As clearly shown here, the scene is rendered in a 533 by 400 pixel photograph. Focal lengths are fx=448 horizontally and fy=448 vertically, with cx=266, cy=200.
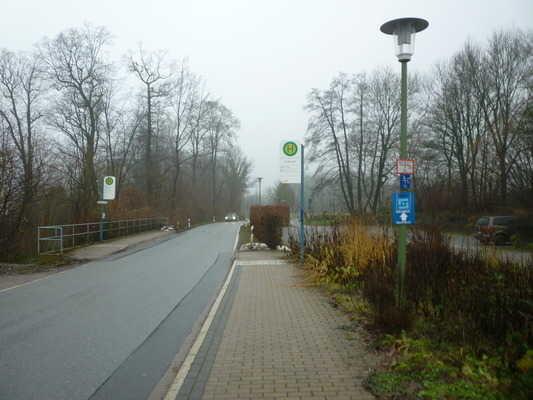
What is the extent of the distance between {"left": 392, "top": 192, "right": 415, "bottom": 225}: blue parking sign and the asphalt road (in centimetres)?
366

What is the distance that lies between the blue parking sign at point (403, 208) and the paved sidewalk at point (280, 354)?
1.79 metres

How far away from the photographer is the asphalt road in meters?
4.61

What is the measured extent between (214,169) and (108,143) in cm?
2952

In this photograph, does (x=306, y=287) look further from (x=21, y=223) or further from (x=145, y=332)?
(x=21, y=223)

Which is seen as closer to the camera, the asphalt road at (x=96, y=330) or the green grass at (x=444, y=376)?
the green grass at (x=444, y=376)

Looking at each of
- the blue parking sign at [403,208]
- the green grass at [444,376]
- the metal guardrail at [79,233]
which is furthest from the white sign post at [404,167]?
the metal guardrail at [79,233]

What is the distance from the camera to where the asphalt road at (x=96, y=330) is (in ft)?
15.1

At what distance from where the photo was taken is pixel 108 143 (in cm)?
3612

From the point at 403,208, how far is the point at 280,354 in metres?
3.13

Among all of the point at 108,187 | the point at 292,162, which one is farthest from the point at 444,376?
the point at 108,187

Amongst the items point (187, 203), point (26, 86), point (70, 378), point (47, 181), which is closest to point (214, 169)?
point (187, 203)

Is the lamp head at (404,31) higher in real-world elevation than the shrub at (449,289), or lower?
higher

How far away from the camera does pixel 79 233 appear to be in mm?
21422

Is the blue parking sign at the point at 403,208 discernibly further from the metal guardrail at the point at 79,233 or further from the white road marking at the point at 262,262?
the metal guardrail at the point at 79,233
